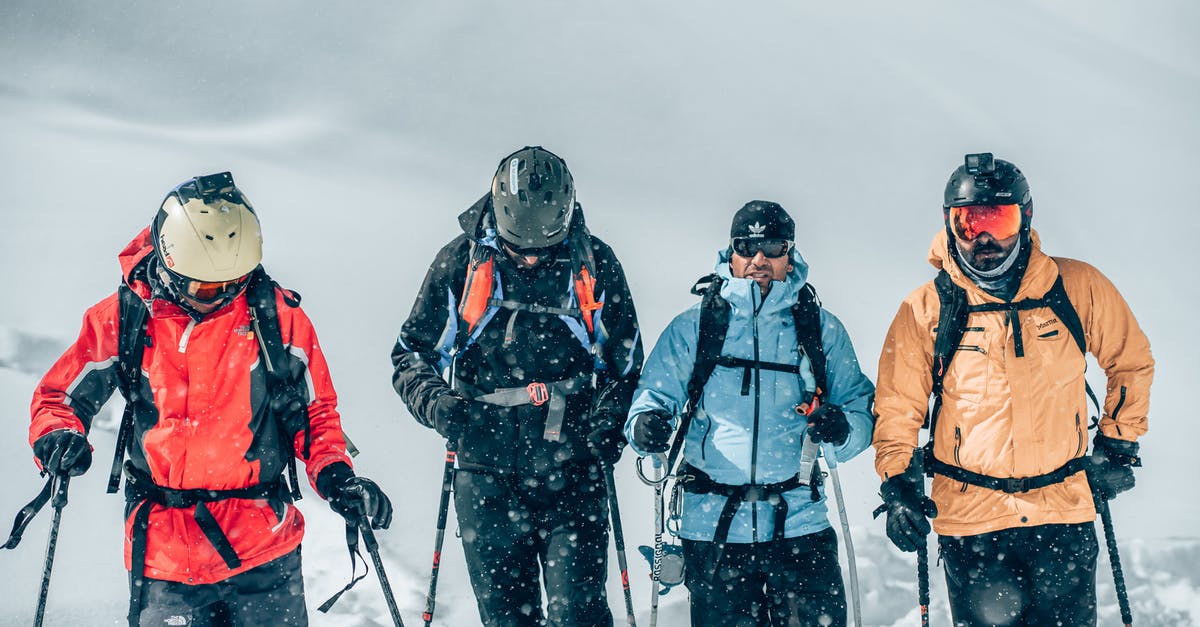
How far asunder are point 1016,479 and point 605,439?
6.35 ft

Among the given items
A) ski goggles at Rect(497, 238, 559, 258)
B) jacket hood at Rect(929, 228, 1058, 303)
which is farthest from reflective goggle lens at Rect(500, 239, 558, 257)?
jacket hood at Rect(929, 228, 1058, 303)

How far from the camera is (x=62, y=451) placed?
4.20 metres

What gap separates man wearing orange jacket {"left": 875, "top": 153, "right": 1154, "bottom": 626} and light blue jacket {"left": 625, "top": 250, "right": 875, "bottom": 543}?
0.80ft

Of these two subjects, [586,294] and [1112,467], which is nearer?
[1112,467]

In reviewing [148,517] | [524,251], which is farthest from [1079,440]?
[148,517]

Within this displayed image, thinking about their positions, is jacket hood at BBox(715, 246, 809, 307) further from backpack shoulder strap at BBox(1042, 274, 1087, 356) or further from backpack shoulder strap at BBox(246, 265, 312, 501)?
backpack shoulder strap at BBox(246, 265, 312, 501)

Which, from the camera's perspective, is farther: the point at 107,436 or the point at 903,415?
the point at 107,436

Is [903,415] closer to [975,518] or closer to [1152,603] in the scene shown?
[975,518]

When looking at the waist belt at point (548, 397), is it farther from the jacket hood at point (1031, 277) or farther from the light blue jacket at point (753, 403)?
the jacket hood at point (1031, 277)

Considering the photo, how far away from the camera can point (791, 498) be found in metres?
4.86

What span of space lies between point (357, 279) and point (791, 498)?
1096cm

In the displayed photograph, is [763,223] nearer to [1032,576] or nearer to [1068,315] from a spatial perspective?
[1068,315]

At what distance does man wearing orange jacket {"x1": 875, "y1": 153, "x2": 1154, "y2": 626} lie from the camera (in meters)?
4.77

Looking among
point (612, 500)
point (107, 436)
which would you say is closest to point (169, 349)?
point (612, 500)
